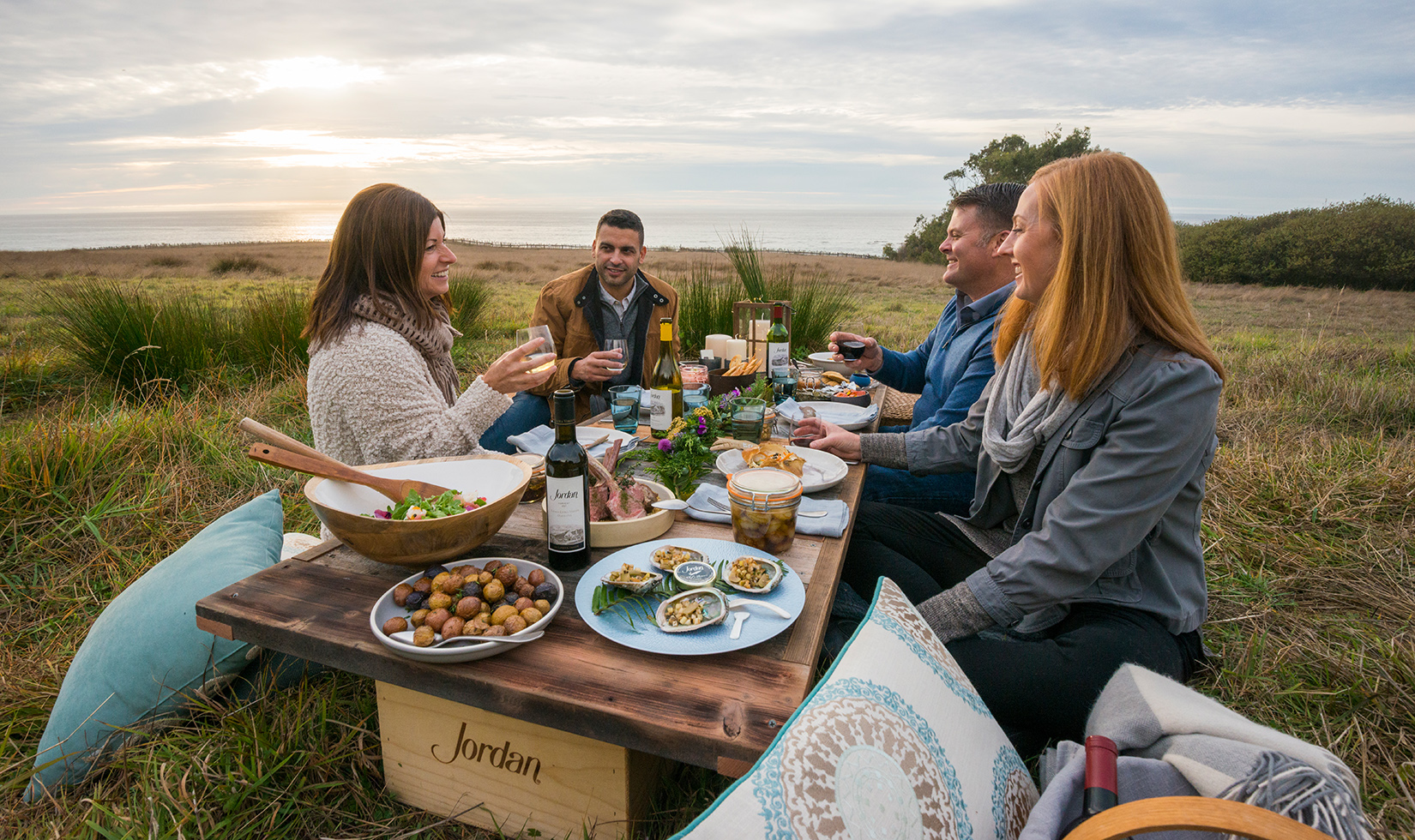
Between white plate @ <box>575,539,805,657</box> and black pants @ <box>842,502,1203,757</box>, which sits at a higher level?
white plate @ <box>575,539,805,657</box>

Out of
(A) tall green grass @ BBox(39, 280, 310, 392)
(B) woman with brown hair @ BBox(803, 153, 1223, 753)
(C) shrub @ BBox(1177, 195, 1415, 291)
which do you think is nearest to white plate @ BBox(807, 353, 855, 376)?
(B) woman with brown hair @ BBox(803, 153, 1223, 753)

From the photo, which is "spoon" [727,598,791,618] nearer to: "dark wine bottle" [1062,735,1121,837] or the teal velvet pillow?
"dark wine bottle" [1062,735,1121,837]

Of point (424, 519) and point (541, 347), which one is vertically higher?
point (541, 347)

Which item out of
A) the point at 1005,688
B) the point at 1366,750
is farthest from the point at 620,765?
the point at 1366,750

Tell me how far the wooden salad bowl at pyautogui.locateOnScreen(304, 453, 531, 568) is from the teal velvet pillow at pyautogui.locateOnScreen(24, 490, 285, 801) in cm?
54

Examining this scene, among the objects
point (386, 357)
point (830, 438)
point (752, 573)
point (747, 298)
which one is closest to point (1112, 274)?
point (830, 438)

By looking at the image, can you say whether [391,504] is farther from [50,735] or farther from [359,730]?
[50,735]

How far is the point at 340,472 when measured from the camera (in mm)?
1659

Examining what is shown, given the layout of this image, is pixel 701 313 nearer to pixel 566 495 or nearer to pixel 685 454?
pixel 685 454

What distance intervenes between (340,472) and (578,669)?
78 centimetres

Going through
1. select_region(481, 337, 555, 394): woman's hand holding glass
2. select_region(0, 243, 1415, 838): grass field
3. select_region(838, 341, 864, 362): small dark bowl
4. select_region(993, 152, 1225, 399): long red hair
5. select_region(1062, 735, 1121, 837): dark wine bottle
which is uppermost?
select_region(993, 152, 1225, 399): long red hair

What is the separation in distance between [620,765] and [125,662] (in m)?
1.42

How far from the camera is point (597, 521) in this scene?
1817mm

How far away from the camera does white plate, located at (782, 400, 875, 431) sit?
9.77ft
